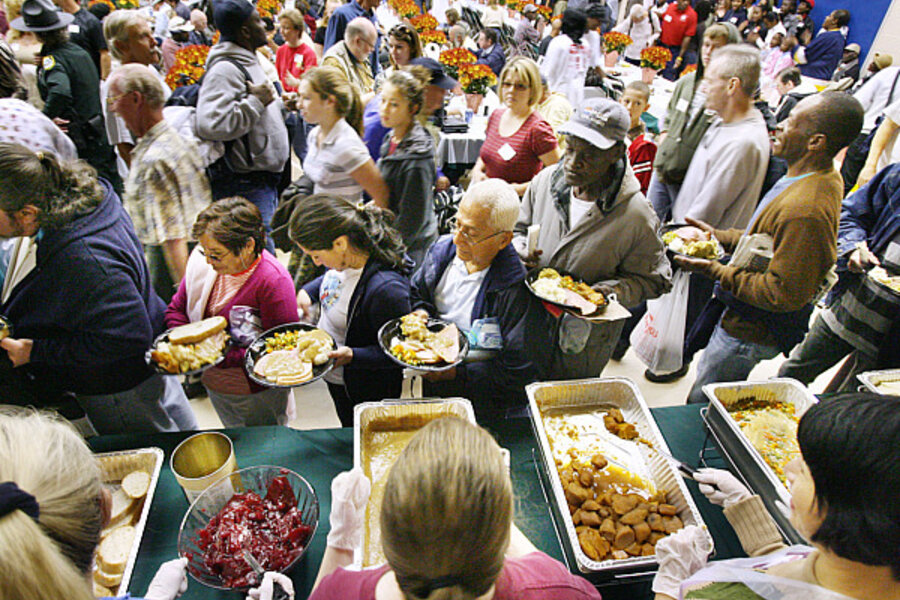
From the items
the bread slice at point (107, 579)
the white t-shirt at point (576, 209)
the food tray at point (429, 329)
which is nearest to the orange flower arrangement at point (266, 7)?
the white t-shirt at point (576, 209)

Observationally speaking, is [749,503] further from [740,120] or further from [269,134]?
[269,134]

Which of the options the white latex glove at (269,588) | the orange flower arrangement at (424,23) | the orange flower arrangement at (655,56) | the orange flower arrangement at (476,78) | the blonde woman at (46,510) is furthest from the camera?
the orange flower arrangement at (424,23)

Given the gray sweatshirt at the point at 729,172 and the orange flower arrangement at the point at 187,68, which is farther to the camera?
the orange flower arrangement at the point at 187,68

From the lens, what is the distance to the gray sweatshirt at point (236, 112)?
10.3 feet

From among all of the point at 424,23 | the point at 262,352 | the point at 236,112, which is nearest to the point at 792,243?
the point at 262,352

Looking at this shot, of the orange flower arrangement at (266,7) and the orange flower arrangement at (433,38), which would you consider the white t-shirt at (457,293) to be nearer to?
the orange flower arrangement at (433,38)

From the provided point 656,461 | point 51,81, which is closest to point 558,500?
point 656,461

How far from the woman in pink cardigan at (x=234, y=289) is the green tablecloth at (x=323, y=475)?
0.32 metres

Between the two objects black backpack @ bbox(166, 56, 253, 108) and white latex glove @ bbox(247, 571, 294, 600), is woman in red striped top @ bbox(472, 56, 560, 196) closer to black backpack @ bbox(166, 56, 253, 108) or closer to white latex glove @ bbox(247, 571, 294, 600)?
black backpack @ bbox(166, 56, 253, 108)

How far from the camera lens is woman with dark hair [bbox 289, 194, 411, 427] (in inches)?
81.2

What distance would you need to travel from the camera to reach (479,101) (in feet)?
18.8

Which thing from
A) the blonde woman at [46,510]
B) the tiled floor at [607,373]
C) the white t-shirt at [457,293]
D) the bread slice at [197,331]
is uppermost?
the blonde woman at [46,510]

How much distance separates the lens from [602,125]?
216 centimetres

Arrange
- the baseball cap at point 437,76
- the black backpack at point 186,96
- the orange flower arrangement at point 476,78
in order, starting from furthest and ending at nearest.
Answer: the orange flower arrangement at point 476,78 < the baseball cap at point 437,76 < the black backpack at point 186,96
